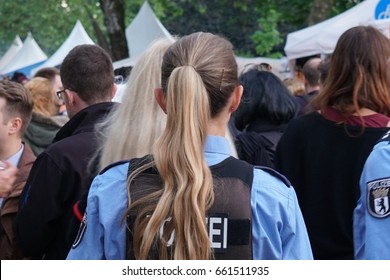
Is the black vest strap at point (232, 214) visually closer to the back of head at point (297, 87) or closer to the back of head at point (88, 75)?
the back of head at point (88, 75)

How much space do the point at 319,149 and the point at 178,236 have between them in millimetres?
1594

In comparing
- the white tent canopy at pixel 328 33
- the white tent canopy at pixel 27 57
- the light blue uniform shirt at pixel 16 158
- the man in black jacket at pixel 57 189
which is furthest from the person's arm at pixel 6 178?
the white tent canopy at pixel 27 57

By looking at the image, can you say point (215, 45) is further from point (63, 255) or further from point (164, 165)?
point (63, 255)

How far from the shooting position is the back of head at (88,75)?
3984mm

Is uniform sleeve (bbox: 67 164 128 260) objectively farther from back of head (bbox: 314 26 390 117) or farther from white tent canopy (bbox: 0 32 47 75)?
white tent canopy (bbox: 0 32 47 75)

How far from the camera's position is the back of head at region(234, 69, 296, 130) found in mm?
5020

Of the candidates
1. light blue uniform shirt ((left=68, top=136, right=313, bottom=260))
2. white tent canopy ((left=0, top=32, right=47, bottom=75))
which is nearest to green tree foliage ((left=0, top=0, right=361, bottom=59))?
white tent canopy ((left=0, top=32, right=47, bottom=75))

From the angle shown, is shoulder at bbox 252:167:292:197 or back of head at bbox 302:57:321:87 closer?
shoulder at bbox 252:167:292:197

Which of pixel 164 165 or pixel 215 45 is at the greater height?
pixel 215 45

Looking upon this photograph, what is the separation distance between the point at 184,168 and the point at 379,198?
672 millimetres

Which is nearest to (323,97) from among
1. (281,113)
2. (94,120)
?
(94,120)

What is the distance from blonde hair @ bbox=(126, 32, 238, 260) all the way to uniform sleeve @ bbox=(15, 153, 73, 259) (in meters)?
1.34

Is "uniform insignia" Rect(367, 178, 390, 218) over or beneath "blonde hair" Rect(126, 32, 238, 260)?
beneath

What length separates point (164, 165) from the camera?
2.25 m
